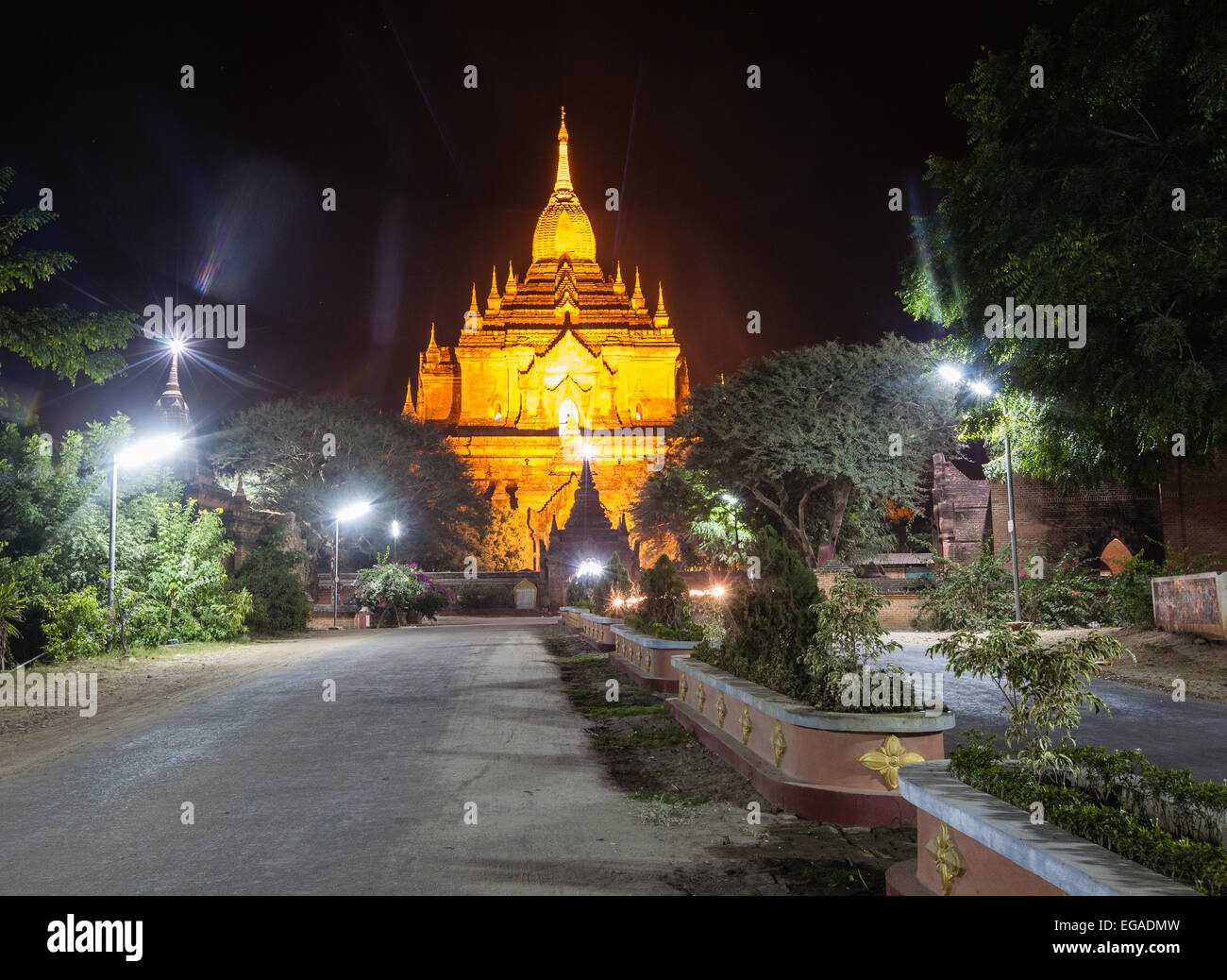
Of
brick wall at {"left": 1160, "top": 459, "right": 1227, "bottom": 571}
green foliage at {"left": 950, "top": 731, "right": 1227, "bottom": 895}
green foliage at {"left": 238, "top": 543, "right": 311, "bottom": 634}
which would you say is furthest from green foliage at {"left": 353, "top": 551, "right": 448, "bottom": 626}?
green foliage at {"left": 950, "top": 731, "right": 1227, "bottom": 895}

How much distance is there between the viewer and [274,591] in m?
33.9

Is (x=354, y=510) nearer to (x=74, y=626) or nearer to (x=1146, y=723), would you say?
(x=74, y=626)

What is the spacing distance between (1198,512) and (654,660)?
57.2 feet

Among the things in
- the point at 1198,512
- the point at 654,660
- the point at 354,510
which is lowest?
the point at 654,660

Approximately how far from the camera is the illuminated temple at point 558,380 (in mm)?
79312

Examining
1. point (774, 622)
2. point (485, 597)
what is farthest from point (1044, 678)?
point (485, 597)

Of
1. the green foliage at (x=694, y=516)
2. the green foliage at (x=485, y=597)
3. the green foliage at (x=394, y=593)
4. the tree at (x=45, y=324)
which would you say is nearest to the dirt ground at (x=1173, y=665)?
the tree at (x=45, y=324)

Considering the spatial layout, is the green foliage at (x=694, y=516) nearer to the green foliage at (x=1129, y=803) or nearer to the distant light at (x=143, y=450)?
the distant light at (x=143, y=450)

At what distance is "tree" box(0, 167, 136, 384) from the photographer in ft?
49.1

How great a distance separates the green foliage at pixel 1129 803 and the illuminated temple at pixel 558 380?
227 ft

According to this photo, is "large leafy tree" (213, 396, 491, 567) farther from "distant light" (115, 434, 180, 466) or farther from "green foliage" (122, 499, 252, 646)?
"distant light" (115, 434, 180, 466)
